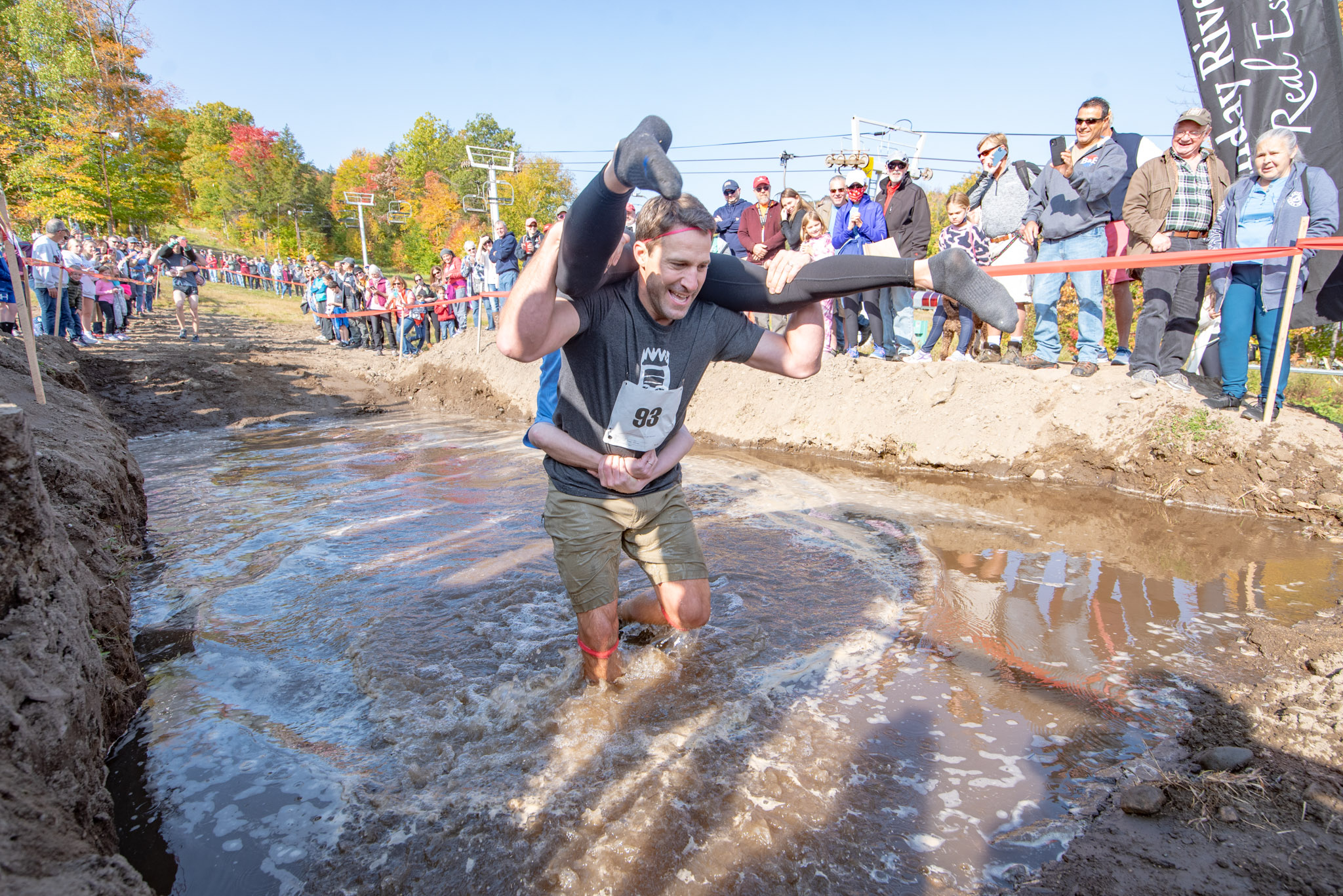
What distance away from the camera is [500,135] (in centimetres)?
7981

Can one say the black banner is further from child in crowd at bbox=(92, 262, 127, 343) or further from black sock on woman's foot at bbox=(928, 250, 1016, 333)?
child in crowd at bbox=(92, 262, 127, 343)

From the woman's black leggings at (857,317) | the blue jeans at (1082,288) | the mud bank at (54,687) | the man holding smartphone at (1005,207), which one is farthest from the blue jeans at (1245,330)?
the mud bank at (54,687)

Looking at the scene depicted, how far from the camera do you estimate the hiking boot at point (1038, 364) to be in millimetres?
6805

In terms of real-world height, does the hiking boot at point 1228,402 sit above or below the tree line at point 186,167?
below

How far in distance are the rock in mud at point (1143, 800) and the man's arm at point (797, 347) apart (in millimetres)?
1760

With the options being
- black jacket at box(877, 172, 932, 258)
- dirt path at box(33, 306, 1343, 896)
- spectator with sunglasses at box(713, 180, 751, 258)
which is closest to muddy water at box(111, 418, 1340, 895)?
dirt path at box(33, 306, 1343, 896)

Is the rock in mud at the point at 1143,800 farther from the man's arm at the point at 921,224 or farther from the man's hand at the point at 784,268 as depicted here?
the man's arm at the point at 921,224

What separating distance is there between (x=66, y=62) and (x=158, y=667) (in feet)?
125

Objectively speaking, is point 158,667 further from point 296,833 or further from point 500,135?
point 500,135

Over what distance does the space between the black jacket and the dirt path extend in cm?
131

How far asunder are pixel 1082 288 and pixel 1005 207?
129 cm

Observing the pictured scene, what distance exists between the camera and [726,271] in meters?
2.84

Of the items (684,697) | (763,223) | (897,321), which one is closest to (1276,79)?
(897,321)

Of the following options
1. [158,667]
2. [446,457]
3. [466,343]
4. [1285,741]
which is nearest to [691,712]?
[1285,741]
